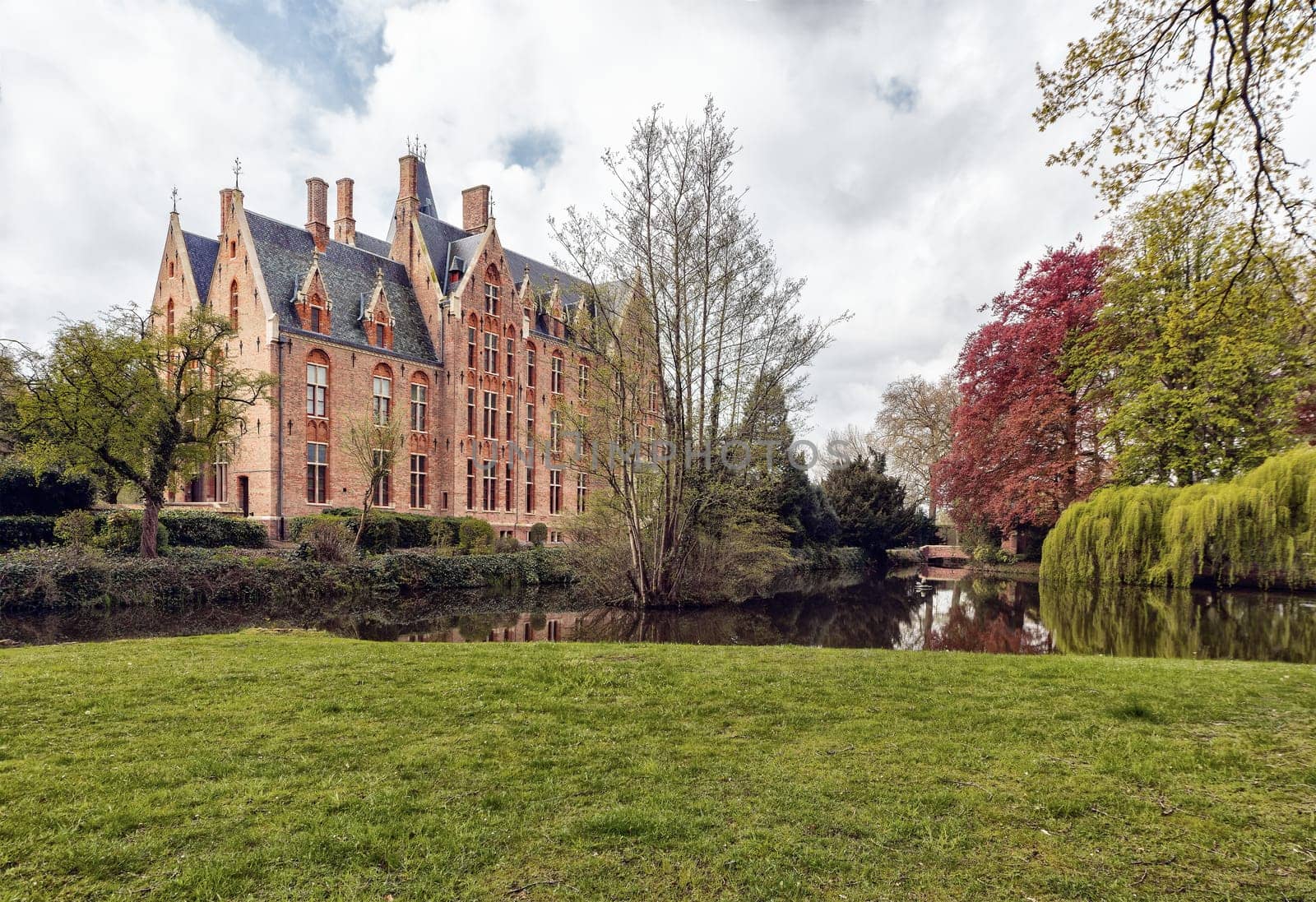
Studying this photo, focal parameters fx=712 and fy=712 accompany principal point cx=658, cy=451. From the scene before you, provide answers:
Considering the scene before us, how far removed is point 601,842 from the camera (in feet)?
11.0

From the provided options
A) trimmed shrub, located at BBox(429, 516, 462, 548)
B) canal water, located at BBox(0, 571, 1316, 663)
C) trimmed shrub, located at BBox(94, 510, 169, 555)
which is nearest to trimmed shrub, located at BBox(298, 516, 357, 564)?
canal water, located at BBox(0, 571, 1316, 663)

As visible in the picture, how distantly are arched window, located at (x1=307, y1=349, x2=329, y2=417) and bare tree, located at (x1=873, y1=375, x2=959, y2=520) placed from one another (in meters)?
28.7

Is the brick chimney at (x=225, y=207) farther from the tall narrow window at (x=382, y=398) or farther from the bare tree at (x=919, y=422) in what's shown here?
the bare tree at (x=919, y=422)

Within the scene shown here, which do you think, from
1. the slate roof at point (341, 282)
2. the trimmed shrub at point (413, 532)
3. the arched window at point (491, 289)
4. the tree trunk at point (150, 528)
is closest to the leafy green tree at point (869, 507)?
the arched window at point (491, 289)

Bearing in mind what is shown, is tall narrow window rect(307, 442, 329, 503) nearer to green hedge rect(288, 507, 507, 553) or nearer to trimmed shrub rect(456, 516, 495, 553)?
green hedge rect(288, 507, 507, 553)

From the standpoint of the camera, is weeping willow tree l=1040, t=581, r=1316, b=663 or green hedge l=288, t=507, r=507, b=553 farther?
green hedge l=288, t=507, r=507, b=553

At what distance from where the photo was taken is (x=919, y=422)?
40688 millimetres

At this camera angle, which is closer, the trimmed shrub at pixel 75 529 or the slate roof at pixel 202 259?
the trimmed shrub at pixel 75 529

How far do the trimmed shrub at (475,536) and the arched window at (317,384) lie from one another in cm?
712

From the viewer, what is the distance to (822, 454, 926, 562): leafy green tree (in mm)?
37250

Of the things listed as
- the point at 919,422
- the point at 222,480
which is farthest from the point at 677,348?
the point at 919,422

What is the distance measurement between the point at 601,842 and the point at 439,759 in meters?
1.50

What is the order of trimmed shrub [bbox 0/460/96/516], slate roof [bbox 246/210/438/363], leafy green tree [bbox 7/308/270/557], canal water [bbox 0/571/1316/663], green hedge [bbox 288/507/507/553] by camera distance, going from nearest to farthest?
canal water [bbox 0/571/1316/663] < leafy green tree [bbox 7/308/270/557] < trimmed shrub [bbox 0/460/96/516] < green hedge [bbox 288/507/507/553] < slate roof [bbox 246/210/438/363]

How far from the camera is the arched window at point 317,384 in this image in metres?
26.8
